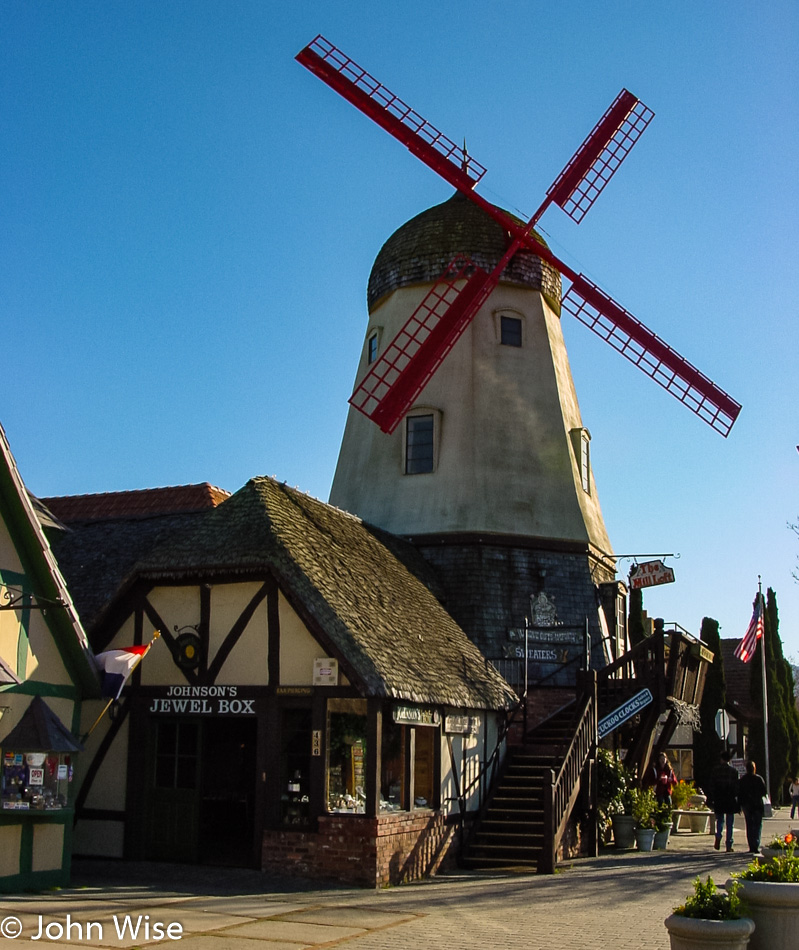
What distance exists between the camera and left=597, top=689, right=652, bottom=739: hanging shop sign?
68.4ft

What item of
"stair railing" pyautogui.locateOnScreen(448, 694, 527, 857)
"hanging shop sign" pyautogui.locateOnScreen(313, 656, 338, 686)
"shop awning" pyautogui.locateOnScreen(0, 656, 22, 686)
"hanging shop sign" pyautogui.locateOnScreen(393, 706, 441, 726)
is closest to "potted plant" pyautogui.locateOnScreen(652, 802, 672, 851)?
"stair railing" pyautogui.locateOnScreen(448, 694, 527, 857)

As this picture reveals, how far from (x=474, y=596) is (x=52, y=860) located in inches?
457

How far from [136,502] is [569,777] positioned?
12459 millimetres

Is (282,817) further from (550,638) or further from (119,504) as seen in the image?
(119,504)

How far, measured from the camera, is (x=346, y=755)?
16.4 metres

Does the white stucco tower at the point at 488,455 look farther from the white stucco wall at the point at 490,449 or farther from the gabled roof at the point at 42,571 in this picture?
the gabled roof at the point at 42,571

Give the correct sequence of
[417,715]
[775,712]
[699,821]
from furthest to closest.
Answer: [775,712] < [699,821] < [417,715]

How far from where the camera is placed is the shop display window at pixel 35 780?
44.9 ft

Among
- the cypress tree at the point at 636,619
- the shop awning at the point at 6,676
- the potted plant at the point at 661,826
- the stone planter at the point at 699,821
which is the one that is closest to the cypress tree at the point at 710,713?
the cypress tree at the point at 636,619

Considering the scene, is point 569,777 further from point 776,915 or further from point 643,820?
point 776,915

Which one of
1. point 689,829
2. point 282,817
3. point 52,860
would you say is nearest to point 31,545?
point 52,860

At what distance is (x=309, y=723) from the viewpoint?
1634cm

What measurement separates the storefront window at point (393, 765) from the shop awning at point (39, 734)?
4448 millimetres

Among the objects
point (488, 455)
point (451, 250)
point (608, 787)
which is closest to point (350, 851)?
point (608, 787)
